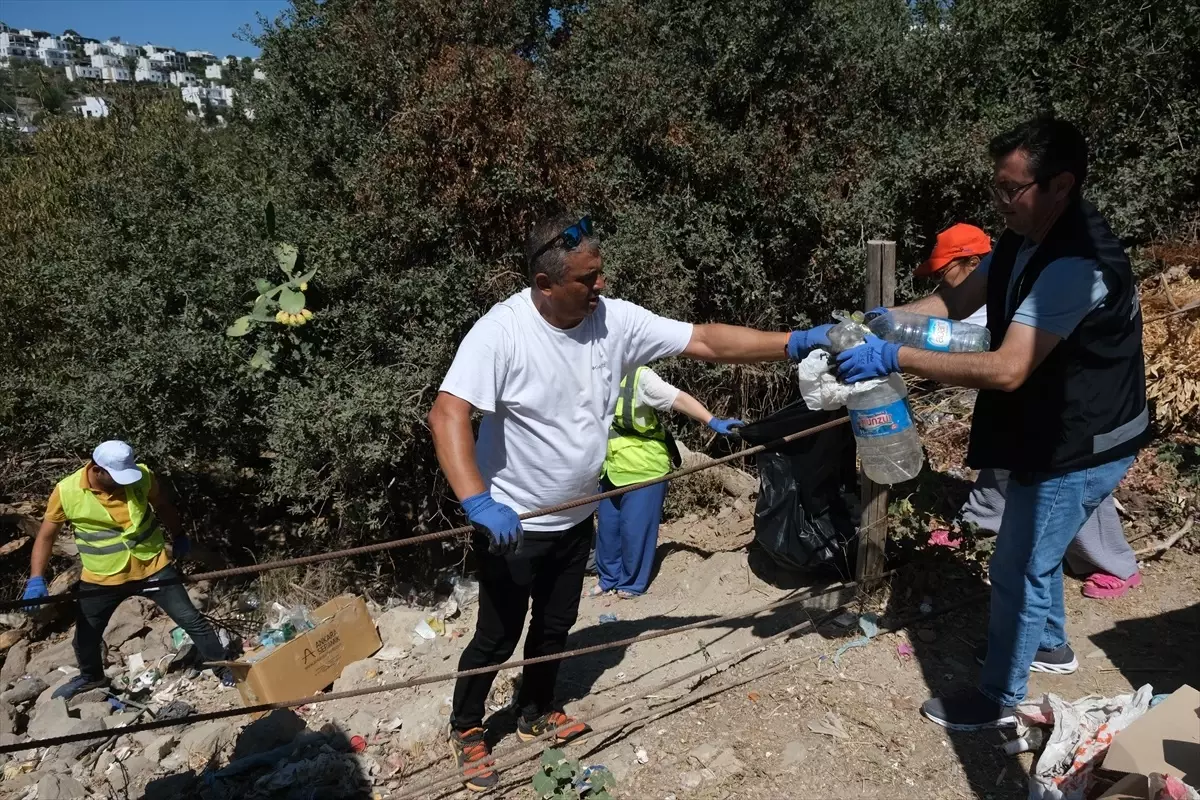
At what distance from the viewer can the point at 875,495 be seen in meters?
3.40

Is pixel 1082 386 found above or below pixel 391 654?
above

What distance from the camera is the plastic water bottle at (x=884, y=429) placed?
279cm

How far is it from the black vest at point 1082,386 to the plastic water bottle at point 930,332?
288 millimetres

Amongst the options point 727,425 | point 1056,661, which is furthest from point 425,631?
point 1056,661

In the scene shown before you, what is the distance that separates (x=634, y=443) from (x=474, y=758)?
6.36ft

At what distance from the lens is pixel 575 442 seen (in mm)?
2639

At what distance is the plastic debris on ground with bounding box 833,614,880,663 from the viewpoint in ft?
11.2

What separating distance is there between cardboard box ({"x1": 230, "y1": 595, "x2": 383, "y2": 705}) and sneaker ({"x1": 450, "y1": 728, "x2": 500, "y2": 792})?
5.23 feet

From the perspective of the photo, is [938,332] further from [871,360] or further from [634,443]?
[634,443]

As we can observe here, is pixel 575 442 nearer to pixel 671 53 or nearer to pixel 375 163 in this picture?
pixel 375 163

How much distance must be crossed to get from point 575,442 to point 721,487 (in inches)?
129

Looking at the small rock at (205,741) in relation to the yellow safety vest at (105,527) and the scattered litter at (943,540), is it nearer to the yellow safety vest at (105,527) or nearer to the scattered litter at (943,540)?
the yellow safety vest at (105,527)

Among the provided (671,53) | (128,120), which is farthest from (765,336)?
(128,120)

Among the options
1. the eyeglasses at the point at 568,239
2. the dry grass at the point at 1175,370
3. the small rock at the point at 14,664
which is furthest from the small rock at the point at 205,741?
the dry grass at the point at 1175,370
